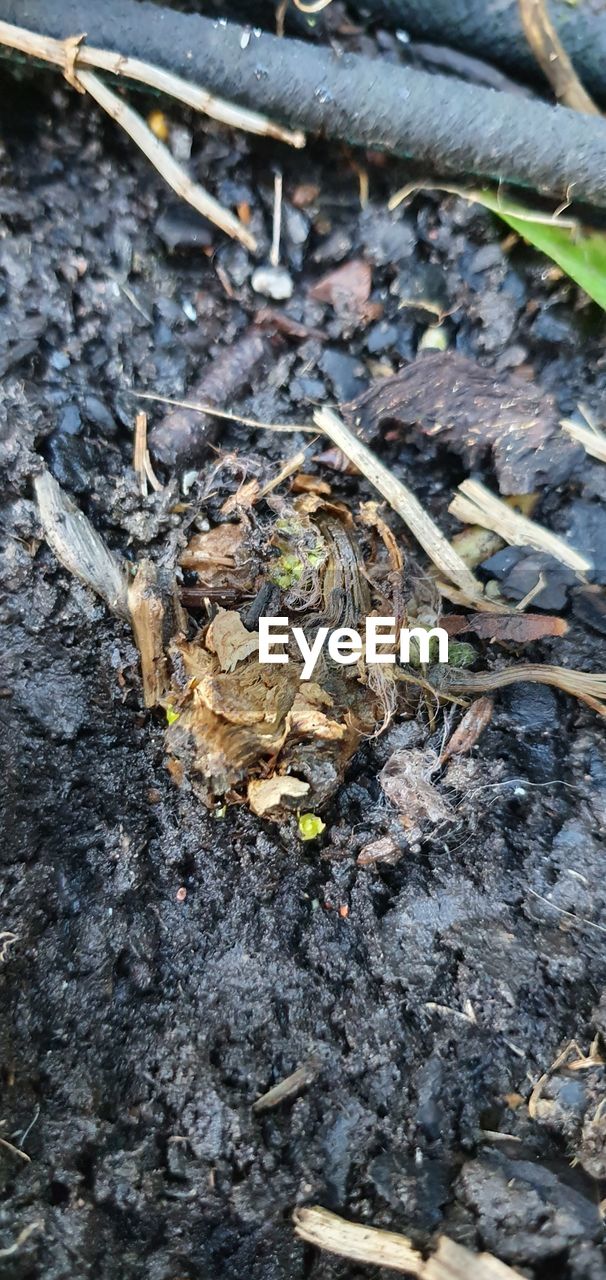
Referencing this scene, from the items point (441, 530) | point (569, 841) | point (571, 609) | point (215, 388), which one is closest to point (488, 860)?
point (569, 841)

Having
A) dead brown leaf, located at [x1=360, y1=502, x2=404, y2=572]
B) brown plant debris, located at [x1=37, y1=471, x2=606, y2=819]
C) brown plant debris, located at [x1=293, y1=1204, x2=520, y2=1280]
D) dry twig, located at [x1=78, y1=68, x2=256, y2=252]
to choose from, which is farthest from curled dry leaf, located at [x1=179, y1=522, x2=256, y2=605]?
brown plant debris, located at [x1=293, y1=1204, x2=520, y2=1280]

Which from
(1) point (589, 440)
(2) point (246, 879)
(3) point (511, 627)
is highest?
(1) point (589, 440)

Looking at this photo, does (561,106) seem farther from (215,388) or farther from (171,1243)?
(171,1243)

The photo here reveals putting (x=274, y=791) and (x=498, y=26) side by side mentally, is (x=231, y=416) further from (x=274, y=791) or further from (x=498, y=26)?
(x=498, y=26)

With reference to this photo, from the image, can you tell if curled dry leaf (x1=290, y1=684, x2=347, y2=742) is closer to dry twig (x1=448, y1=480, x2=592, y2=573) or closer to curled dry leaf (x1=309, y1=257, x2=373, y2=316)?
dry twig (x1=448, y1=480, x2=592, y2=573)

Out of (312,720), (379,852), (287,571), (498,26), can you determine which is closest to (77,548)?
(287,571)

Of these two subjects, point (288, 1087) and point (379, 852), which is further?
point (379, 852)

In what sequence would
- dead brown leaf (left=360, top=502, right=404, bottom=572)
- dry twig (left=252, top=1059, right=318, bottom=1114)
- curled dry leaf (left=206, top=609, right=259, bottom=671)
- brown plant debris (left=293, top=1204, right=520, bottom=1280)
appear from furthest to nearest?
1. dead brown leaf (left=360, top=502, right=404, bottom=572)
2. curled dry leaf (left=206, top=609, right=259, bottom=671)
3. dry twig (left=252, top=1059, right=318, bottom=1114)
4. brown plant debris (left=293, top=1204, right=520, bottom=1280)
